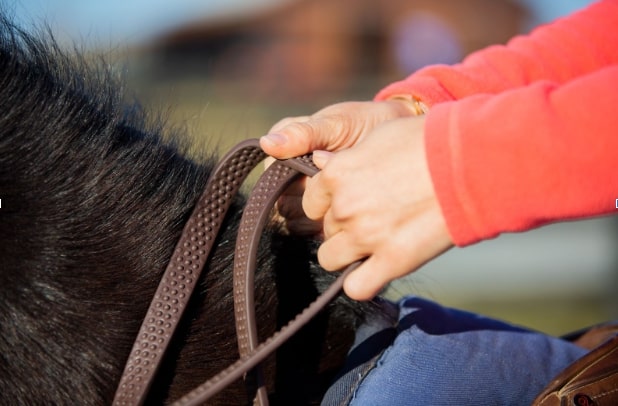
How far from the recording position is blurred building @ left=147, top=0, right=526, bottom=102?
46.1ft

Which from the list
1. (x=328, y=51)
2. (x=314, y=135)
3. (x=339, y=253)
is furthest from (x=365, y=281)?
(x=328, y=51)

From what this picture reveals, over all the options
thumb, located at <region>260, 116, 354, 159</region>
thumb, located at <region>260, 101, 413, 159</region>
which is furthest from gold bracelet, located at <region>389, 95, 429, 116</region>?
thumb, located at <region>260, 116, 354, 159</region>

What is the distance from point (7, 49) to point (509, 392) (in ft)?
2.62

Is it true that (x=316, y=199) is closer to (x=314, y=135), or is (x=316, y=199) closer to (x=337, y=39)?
(x=314, y=135)

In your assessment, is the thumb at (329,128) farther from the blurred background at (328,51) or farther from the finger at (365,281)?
the blurred background at (328,51)

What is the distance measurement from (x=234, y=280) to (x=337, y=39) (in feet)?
47.5

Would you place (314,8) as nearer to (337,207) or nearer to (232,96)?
(232,96)

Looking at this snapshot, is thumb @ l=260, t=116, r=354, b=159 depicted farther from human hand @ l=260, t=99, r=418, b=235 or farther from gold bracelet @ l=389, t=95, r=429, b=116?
gold bracelet @ l=389, t=95, r=429, b=116

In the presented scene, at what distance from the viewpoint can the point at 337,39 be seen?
15055 mm

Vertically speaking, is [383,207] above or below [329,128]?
below

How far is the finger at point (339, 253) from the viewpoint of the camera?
36.2 inches

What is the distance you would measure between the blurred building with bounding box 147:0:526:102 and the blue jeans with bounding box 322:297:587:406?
1251cm

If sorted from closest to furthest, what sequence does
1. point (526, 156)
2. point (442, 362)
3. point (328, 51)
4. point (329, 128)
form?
point (526, 156), point (442, 362), point (329, 128), point (328, 51)

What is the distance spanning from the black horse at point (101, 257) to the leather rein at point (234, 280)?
1.2 inches
